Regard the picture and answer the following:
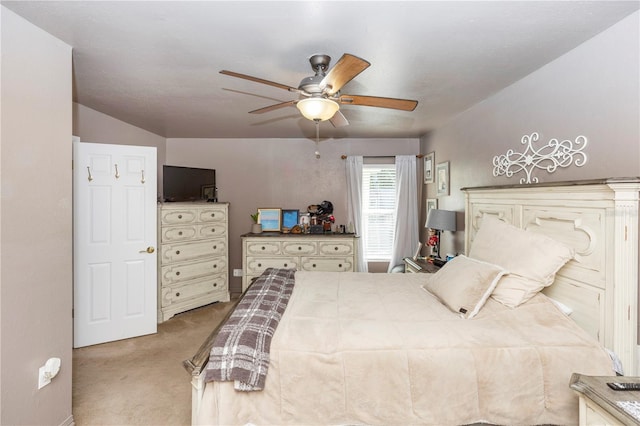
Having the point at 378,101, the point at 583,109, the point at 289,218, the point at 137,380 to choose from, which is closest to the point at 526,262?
the point at 583,109

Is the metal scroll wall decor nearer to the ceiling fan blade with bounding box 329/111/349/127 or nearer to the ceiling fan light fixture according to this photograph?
the ceiling fan blade with bounding box 329/111/349/127

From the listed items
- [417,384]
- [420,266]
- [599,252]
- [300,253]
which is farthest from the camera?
[300,253]

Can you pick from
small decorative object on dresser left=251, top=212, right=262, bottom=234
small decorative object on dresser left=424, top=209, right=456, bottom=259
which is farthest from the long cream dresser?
small decorative object on dresser left=424, top=209, right=456, bottom=259

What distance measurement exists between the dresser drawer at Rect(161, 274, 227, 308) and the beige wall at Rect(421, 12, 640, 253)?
3564 millimetres

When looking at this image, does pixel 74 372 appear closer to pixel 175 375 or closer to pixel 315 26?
pixel 175 375

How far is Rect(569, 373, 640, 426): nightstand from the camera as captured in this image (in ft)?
3.47

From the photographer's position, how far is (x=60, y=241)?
Answer: 1.91 meters

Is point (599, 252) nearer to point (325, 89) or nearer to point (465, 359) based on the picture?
point (465, 359)

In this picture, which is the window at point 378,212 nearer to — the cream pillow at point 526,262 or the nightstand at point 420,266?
the nightstand at point 420,266

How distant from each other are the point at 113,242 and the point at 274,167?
8.09 ft

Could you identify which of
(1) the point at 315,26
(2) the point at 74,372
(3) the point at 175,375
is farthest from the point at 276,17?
(2) the point at 74,372

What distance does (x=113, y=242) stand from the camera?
3125 millimetres

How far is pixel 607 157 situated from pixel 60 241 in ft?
11.0

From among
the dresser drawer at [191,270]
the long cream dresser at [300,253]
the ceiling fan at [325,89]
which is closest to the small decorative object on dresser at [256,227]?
the long cream dresser at [300,253]
